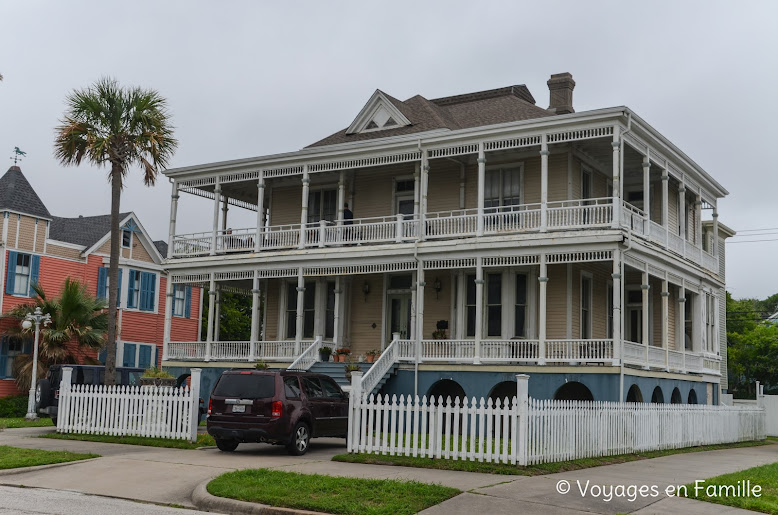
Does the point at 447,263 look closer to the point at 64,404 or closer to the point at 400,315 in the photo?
the point at 400,315

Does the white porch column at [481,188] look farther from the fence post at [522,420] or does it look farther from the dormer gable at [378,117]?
the fence post at [522,420]

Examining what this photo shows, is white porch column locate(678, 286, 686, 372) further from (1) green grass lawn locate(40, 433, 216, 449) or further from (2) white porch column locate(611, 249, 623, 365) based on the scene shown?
(1) green grass lawn locate(40, 433, 216, 449)

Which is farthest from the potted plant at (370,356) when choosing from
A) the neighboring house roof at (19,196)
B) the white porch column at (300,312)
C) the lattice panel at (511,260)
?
the neighboring house roof at (19,196)

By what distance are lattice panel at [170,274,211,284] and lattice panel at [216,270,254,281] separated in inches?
17.6

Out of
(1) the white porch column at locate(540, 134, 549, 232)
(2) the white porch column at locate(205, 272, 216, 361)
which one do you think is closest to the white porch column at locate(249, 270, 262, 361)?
(2) the white porch column at locate(205, 272, 216, 361)

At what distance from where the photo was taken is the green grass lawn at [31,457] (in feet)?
47.2

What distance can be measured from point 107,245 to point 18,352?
6977mm

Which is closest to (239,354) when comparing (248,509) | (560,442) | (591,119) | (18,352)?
(18,352)

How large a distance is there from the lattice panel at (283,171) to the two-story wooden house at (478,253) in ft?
0.21

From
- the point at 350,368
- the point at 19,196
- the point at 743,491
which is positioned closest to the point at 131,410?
the point at 350,368

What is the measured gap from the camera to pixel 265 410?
53.8 feet

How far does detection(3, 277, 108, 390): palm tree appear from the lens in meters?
32.6

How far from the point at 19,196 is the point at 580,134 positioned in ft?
73.5

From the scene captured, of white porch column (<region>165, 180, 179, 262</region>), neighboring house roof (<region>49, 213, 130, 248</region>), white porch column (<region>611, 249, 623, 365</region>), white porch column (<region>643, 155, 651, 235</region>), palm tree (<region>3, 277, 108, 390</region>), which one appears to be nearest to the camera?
white porch column (<region>611, 249, 623, 365</region>)
